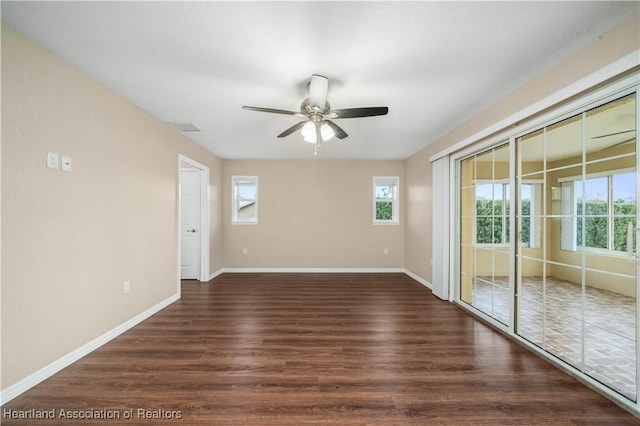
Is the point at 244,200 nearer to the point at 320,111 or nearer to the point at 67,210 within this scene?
the point at 67,210

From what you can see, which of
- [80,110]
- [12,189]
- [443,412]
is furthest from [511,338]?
[80,110]

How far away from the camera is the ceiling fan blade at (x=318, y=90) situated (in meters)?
2.23

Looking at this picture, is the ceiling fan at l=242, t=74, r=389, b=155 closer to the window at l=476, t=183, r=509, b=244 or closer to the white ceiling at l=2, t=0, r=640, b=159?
the white ceiling at l=2, t=0, r=640, b=159

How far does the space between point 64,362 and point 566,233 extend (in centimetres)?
432

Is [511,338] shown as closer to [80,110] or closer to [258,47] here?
[258,47]

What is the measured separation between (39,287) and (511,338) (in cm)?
417

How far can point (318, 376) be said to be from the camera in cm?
207

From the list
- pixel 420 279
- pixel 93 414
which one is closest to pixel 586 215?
pixel 420 279

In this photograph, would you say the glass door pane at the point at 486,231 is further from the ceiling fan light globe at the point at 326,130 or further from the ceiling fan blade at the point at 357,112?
the ceiling fan light globe at the point at 326,130

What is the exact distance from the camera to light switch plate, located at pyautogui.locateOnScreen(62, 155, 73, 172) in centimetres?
217

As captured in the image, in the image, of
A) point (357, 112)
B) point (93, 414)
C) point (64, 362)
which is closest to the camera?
point (93, 414)

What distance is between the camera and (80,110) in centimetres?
234

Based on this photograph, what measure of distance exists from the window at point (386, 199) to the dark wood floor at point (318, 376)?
2.85m

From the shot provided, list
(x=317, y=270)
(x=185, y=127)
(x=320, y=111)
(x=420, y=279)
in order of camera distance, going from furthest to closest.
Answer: (x=317, y=270)
(x=420, y=279)
(x=185, y=127)
(x=320, y=111)
